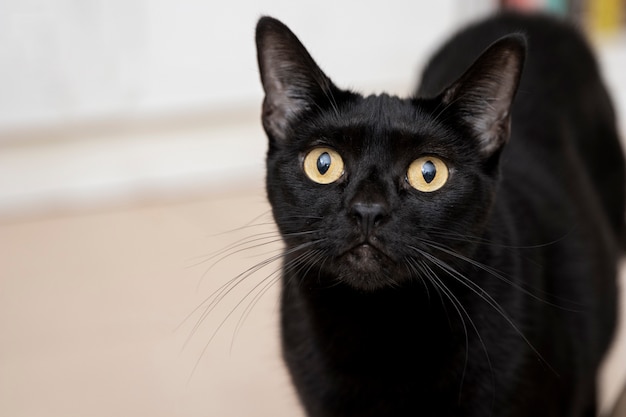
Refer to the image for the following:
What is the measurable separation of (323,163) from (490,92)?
0.25m

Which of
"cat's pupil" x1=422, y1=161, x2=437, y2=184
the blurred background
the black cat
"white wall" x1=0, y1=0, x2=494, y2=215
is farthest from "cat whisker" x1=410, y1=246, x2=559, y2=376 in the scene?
"white wall" x1=0, y1=0, x2=494, y2=215

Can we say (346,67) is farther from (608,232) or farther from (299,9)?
(608,232)

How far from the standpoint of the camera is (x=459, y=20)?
2885 millimetres

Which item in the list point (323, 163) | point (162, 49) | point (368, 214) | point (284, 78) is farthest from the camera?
point (162, 49)

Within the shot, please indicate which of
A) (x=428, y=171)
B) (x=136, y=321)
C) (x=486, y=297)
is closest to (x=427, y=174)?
(x=428, y=171)

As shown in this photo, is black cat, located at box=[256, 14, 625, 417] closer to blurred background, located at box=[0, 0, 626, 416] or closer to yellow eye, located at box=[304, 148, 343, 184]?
yellow eye, located at box=[304, 148, 343, 184]

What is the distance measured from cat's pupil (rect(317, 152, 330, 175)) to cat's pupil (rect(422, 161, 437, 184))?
127 millimetres

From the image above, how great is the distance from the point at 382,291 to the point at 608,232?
73 cm

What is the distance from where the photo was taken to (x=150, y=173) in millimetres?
2703

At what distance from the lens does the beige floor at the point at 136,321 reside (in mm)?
1662

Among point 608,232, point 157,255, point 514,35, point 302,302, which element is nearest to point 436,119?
point 514,35

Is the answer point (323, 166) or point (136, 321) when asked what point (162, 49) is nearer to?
point (136, 321)

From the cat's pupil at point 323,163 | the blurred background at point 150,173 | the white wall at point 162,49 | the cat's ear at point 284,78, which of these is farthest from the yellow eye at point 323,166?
the white wall at point 162,49

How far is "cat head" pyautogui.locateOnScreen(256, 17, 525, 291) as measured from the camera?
1070 mm
